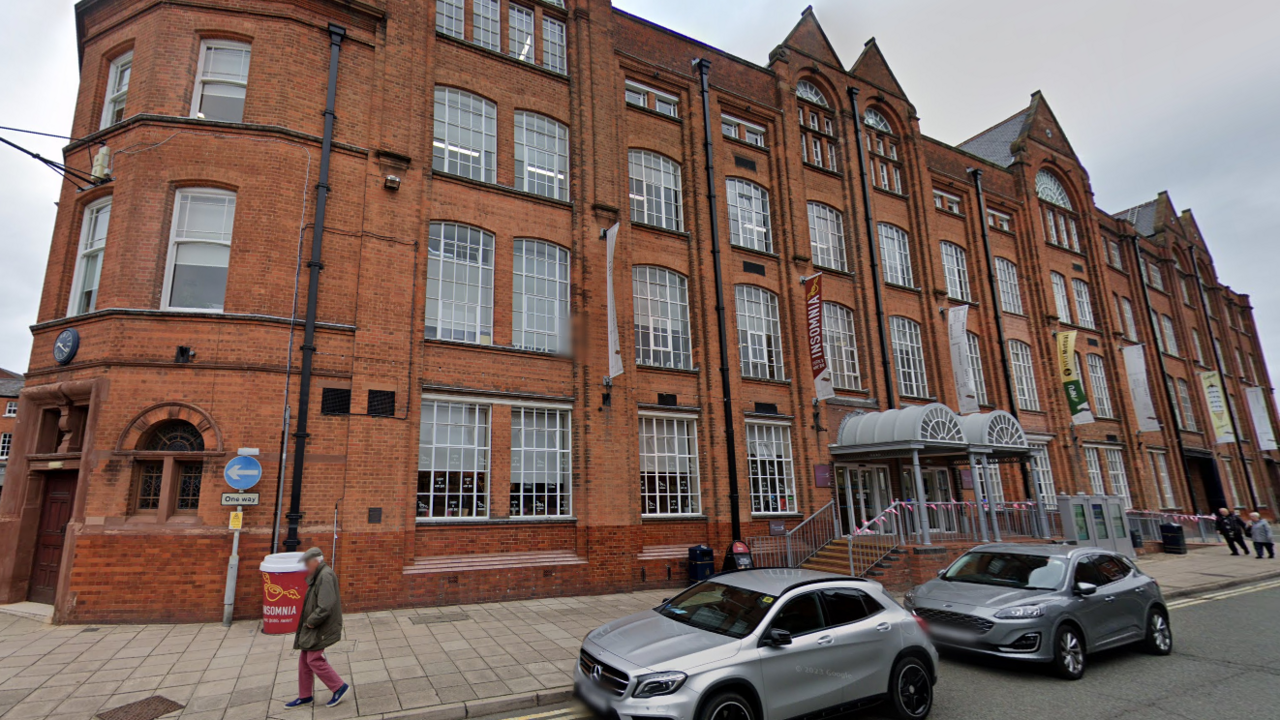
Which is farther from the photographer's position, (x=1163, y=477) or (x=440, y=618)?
(x=1163, y=477)

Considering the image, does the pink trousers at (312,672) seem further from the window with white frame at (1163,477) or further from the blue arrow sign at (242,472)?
the window with white frame at (1163,477)

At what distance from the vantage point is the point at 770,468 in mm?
16906

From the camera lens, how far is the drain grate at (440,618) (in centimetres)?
1023

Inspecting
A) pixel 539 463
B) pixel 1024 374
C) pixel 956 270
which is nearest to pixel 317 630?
pixel 539 463

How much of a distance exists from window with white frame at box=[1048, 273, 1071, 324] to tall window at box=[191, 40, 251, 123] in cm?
2962

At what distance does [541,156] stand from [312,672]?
12297 millimetres

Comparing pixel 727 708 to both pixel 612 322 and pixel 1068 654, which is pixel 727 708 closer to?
pixel 1068 654

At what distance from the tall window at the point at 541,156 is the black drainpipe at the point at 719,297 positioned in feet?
14.4

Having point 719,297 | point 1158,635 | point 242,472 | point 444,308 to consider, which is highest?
point 719,297

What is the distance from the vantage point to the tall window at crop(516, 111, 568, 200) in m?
15.1

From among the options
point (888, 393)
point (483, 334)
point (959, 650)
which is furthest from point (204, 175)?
point (888, 393)

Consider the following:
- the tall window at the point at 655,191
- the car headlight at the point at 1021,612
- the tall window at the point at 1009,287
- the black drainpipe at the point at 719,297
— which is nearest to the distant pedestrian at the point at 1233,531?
the tall window at the point at 1009,287

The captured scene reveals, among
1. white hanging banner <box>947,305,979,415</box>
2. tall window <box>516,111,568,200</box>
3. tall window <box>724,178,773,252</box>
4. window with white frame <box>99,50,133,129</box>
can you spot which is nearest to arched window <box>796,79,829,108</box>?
tall window <box>724,178,773,252</box>

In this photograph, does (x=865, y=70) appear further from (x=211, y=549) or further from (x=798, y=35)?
(x=211, y=549)
